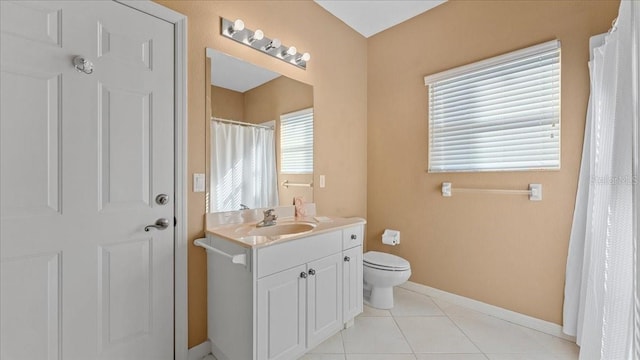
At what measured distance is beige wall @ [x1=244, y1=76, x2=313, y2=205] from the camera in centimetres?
198

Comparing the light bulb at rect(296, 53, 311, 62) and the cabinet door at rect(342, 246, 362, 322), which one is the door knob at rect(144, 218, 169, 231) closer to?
the cabinet door at rect(342, 246, 362, 322)

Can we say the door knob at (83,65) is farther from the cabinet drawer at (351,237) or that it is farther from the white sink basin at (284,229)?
the cabinet drawer at (351,237)

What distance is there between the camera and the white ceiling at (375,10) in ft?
7.87

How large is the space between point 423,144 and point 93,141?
247cm

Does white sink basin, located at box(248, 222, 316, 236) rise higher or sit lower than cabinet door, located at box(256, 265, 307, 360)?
A: higher

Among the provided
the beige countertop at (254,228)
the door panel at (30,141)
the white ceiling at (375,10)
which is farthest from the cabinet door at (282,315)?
the white ceiling at (375,10)

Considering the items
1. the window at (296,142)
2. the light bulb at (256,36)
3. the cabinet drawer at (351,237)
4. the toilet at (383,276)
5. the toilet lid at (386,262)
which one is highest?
the light bulb at (256,36)

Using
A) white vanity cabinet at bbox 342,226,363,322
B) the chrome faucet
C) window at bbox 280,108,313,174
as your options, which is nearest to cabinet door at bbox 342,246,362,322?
white vanity cabinet at bbox 342,226,363,322

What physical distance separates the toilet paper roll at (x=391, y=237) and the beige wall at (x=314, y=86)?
1.23 ft

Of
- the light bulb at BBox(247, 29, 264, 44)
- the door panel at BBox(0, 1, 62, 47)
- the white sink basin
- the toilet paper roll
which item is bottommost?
the toilet paper roll

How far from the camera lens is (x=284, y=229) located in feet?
6.38

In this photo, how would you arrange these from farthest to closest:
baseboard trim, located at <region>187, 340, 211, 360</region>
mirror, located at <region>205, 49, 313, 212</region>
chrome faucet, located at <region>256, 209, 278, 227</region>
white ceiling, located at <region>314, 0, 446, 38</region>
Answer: white ceiling, located at <region>314, 0, 446, 38</region> < chrome faucet, located at <region>256, 209, 278, 227</region> < mirror, located at <region>205, 49, 313, 212</region> < baseboard trim, located at <region>187, 340, 211, 360</region>

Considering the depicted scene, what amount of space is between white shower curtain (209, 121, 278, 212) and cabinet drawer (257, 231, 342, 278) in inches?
21.8

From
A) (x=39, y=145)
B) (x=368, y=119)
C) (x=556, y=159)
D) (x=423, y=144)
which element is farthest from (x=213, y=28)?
(x=556, y=159)
